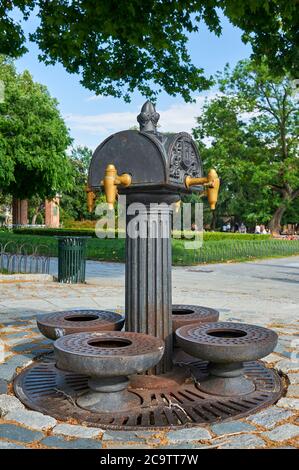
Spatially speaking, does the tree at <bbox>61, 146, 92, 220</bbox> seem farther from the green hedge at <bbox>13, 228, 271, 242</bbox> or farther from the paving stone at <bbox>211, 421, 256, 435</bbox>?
the paving stone at <bbox>211, 421, 256, 435</bbox>

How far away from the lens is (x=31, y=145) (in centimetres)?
2150

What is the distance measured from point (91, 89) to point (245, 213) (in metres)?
36.9

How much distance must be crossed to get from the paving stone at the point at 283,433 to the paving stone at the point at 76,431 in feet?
3.22

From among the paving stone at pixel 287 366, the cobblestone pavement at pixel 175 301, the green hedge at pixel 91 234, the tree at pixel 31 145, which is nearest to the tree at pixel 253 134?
the green hedge at pixel 91 234

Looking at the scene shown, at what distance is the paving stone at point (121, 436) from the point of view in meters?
2.66

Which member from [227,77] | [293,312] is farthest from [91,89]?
[227,77]

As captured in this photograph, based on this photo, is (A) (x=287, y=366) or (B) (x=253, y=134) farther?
(B) (x=253, y=134)

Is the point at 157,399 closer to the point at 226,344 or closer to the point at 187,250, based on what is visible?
the point at 226,344

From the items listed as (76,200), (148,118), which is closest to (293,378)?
(148,118)

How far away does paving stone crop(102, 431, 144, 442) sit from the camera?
2656mm

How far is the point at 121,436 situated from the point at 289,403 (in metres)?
1.24

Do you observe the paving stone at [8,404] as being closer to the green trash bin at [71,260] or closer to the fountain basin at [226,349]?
the fountain basin at [226,349]

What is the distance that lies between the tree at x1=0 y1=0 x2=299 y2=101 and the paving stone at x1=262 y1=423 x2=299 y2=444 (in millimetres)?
5045
